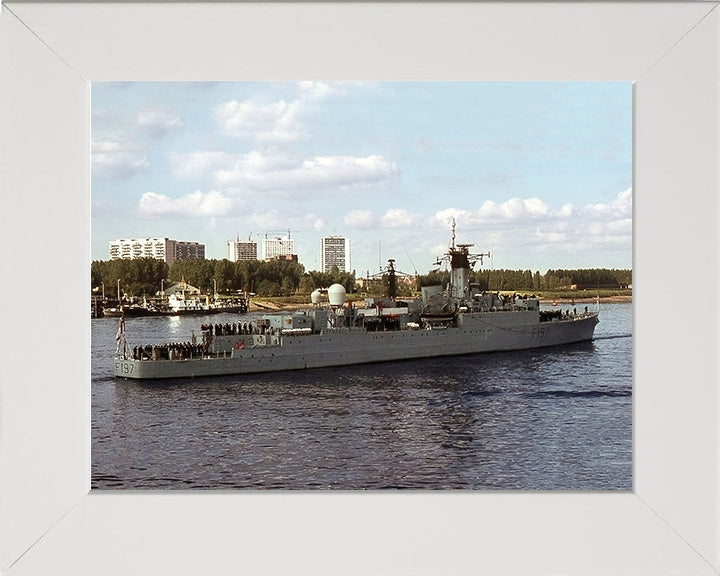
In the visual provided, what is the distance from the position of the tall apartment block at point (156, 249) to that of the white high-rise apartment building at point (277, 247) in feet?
2.30

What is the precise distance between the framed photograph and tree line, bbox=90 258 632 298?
537cm

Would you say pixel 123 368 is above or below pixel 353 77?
below

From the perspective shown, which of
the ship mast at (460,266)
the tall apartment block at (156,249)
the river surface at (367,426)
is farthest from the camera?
the ship mast at (460,266)

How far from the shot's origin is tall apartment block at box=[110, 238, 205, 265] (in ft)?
27.5

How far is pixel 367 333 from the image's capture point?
8.70 m

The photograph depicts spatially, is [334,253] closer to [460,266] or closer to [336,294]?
[336,294]

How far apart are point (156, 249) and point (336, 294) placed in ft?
6.72

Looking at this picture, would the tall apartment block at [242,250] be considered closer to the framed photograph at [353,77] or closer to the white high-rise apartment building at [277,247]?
the white high-rise apartment building at [277,247]

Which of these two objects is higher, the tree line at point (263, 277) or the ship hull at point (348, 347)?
the tree line at point (263, 277)

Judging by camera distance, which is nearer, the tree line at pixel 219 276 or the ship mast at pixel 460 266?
the tree line at pixel 219 276

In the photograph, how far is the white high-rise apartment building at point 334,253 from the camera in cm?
830

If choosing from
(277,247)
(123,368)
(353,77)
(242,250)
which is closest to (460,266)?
(277,247)

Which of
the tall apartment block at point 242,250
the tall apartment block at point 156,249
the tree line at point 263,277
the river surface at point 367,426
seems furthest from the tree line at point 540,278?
the tall apartment block at point 156,249
